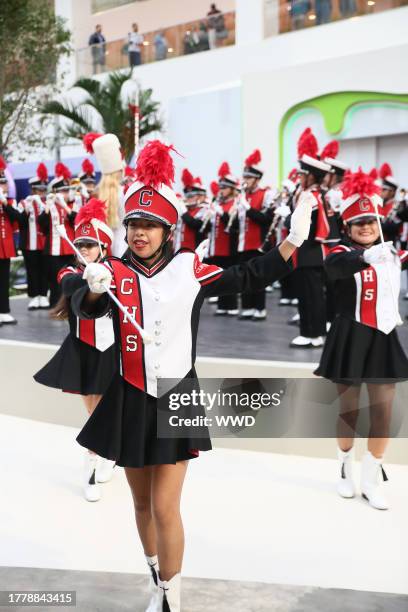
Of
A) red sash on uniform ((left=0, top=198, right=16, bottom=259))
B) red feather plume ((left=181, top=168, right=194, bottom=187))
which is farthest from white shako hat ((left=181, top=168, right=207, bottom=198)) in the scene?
red sash on uniform ((left=0, top=198, right=16, bottom=259))

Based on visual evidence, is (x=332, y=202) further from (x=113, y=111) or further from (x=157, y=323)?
(x=113, y=111)

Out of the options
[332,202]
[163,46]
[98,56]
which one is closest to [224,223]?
[332,202]

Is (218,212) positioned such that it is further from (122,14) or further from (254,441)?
(122,14)

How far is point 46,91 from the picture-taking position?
46.7ft

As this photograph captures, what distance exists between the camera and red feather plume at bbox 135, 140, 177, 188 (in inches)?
94.5

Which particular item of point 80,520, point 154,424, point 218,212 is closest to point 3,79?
point 218,212

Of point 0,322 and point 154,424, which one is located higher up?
point 154,424

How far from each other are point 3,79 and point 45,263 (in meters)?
5.33

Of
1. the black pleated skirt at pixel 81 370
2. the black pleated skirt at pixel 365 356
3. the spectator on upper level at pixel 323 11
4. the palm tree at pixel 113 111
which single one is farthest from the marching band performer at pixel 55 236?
the spectator on upper level at pixel 323 11

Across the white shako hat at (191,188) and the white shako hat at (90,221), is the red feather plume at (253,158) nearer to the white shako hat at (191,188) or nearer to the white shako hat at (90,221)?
the white shako hat at (191,188)

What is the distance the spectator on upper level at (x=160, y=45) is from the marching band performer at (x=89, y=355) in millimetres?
11899

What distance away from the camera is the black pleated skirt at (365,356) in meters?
3.62

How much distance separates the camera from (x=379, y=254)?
338 centimetres

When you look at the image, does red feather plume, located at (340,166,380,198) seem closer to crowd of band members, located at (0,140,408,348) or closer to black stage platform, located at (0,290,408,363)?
black stage platform, located at (0,290,408,363)
